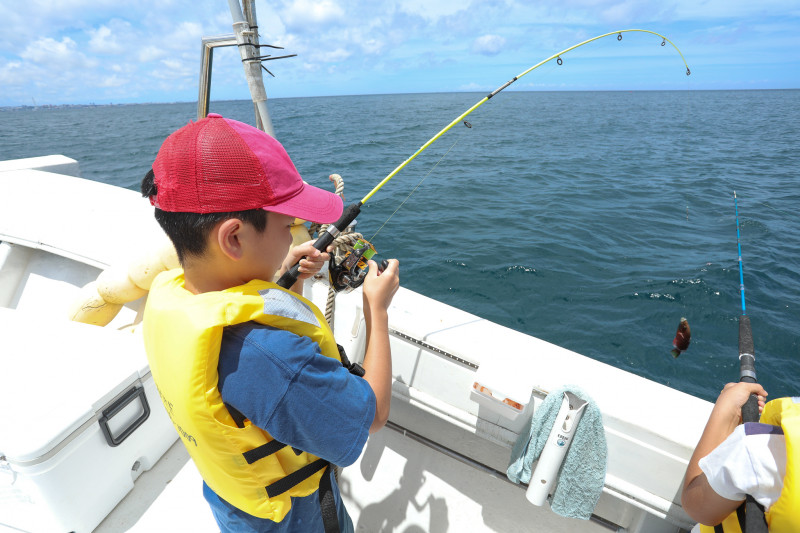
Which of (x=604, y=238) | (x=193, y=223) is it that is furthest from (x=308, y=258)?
(x=604, y=238)

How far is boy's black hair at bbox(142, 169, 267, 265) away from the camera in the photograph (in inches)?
35.6

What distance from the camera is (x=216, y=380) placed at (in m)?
0.92

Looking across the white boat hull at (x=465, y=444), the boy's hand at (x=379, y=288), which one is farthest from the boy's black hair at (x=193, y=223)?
the white boat hull at (x=465, y=444)

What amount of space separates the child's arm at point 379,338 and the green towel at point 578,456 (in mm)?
1005

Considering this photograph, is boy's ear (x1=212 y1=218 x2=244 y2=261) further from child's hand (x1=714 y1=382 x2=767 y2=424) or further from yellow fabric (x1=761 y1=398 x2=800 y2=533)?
child's hand (x1=714 y1=382 x2=767 y2=424)

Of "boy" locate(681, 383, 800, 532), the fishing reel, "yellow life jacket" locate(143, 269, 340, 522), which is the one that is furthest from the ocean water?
"yellow life jacket" locate(143, 269, 340, 522)

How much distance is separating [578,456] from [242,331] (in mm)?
1655

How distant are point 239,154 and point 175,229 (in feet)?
0.79

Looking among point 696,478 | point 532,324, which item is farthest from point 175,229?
point 532,324

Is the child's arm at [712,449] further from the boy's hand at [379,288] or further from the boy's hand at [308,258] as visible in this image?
A: the boy's hand at [308,258]

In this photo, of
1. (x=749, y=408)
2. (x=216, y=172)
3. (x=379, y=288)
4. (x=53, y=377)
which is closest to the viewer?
(x=216, y=172)

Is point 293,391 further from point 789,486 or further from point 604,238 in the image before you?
point 604,238

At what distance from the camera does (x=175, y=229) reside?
94 centimetres

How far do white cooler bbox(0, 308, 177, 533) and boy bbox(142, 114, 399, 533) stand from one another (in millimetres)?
888
